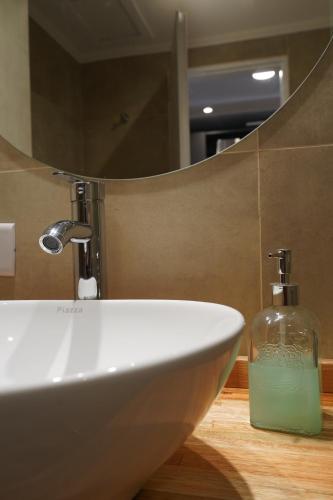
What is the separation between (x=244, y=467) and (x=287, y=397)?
121 millimetres

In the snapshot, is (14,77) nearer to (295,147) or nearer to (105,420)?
(295,147)

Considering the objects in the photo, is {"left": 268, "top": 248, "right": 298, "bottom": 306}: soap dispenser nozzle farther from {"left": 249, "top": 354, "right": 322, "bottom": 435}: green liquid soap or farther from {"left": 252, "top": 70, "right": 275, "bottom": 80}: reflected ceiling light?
{"left": 252, "top": 70, "right": 275, "bottom": 80}: reflected ceiling light

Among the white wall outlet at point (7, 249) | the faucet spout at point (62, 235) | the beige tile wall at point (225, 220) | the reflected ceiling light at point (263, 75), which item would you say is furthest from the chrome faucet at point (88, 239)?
the reflected ceiling light at point (263, 75)

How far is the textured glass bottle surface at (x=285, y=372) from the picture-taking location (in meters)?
0.51

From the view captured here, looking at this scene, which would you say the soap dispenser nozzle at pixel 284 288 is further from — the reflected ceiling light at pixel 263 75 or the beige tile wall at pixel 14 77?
the beige tile wall at pixel 14 77

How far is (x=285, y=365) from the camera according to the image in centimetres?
52

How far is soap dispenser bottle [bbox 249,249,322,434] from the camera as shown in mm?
506

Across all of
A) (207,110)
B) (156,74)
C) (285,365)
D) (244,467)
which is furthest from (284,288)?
(156,74)

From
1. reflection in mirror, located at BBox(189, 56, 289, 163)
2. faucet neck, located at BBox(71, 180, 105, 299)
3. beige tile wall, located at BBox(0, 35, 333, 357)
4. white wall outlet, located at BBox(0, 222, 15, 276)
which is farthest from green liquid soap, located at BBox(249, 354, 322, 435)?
white wall outlet, located at BBox(0, 222, 15, 276)

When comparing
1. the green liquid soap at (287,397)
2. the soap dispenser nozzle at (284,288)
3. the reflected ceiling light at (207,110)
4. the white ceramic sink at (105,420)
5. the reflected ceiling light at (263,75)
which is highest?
the reflected ceiling light at (263,75)

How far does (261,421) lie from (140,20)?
2.37ft

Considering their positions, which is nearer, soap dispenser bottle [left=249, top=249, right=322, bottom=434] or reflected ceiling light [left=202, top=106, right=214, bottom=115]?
soap dispenser bottle [left=249, top=249, right=322, bottom=434]

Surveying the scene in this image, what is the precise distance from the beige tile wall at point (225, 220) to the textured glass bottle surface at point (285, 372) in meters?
0.14

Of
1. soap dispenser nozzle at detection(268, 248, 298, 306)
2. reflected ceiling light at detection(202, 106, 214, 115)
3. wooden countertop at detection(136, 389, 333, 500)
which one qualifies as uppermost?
reflected ceiling light at detection(202, 106, 214, 115)
